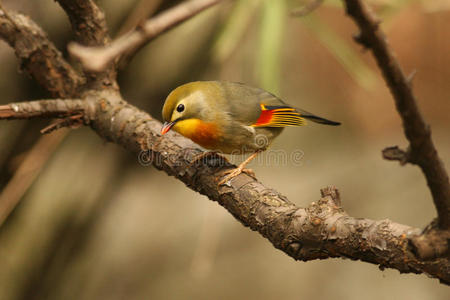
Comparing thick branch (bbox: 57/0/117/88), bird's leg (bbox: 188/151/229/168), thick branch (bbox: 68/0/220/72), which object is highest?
thick branch (bbox: 57/0/117/88)

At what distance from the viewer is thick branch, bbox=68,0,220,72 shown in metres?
0.85

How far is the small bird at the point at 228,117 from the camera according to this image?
1.99 metres

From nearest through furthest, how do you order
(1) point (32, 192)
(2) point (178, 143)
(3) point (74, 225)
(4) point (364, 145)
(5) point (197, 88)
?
(5) point (197, 88), (2) point (178, 143), (1) point (32, 192), (3) point (74, 225), (4) point (364, 145)

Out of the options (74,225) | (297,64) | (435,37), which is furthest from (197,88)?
(435,37)

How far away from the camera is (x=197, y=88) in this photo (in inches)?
81.1

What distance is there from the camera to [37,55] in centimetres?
228

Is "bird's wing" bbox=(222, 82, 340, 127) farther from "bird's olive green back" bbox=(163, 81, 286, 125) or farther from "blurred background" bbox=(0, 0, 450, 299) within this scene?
"blurred background" bbox=(0, 0, 450, 299)

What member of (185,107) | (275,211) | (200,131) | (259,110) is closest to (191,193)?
(259,110)

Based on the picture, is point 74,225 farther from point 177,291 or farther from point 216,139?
point 216,139

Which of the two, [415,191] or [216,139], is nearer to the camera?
[216,139]

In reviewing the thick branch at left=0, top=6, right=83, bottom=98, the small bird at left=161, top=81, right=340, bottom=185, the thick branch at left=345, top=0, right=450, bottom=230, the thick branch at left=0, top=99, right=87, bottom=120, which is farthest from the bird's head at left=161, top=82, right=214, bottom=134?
the thick branch at left=345, top=0, right=450, bottom=230

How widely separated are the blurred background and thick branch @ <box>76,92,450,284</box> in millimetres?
1235

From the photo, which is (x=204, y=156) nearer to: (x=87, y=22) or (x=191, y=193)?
(x=87, y=22)

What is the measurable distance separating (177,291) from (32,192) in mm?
1384
